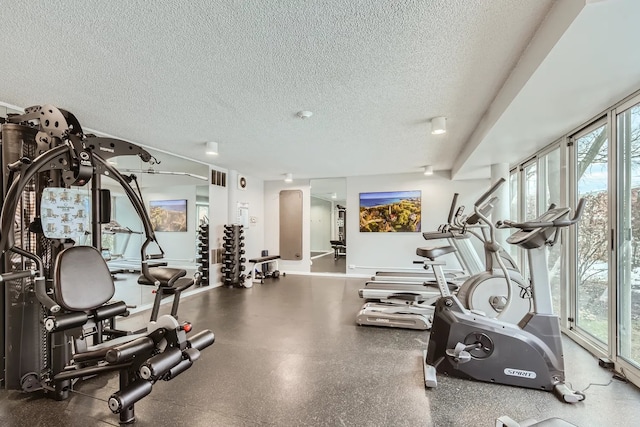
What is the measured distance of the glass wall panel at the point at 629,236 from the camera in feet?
7.73

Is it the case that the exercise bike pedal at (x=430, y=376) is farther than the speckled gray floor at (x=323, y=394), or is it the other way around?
the exercise bike pedal at (x=430, y=376)

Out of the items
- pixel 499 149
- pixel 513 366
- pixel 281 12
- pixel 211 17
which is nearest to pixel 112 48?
pixel 211 17

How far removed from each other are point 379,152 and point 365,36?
3.07 meters

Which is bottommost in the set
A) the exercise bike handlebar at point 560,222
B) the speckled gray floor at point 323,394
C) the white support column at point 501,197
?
the speckled gray floor at point 323,394

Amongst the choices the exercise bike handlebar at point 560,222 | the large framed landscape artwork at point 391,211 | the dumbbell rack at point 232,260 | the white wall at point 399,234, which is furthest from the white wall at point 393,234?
the exercise bike handlebar at point 560,222

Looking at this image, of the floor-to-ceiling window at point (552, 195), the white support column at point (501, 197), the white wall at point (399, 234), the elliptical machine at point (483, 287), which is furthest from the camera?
the white wall at point (399, 234)

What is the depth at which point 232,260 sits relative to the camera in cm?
611

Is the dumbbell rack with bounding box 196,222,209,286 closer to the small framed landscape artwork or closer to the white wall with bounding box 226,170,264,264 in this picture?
the small framed landscape artwork

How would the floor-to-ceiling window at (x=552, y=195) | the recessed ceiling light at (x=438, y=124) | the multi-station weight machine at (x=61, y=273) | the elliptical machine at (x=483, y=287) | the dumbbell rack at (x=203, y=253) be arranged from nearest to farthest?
the multi-station weight machine at (x=61, y=273), the elliptical machine at (x=483, y=287), the recessed ceiling light at (x=438, y=124), the floor-to-ceiling window at (x=552, y=195), the dumbbell rack at (x=203, y=253)

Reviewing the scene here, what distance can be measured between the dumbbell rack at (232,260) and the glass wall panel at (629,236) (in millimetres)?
5471

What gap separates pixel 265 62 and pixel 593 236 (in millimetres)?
3531

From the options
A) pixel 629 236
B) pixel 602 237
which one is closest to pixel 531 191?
pixel 602 237

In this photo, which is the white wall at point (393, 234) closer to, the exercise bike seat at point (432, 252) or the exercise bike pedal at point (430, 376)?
the exercise bike seat at point (432, 252)

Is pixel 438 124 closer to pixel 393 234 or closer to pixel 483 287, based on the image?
pixel 483 287
